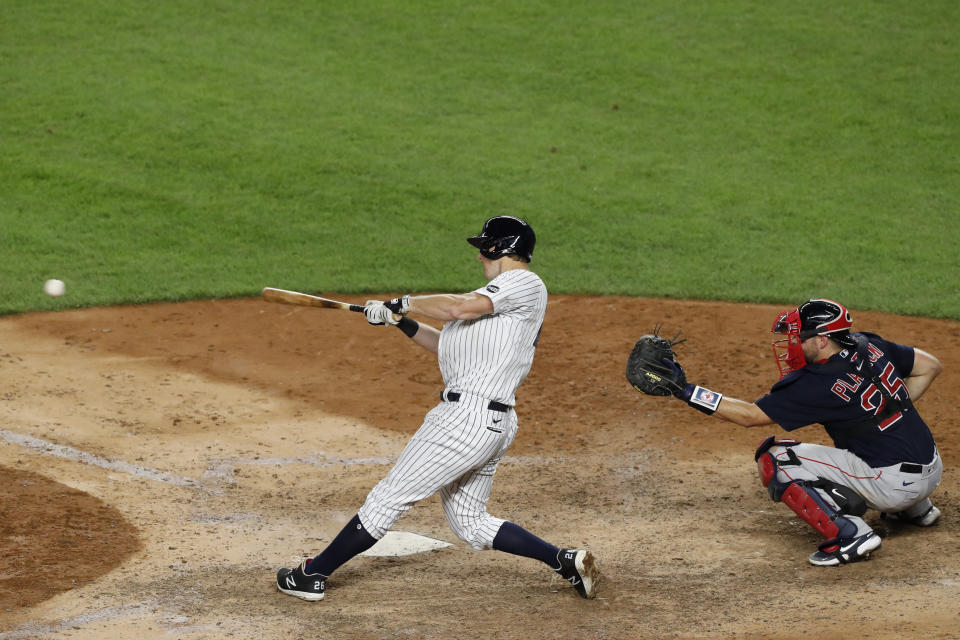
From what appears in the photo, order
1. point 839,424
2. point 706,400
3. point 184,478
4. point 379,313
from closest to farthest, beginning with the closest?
1. point 379,313
2. point 706,400
3. point 839,424
4. point 184,478

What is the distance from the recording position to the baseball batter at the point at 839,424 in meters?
5.28

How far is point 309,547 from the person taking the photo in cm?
581

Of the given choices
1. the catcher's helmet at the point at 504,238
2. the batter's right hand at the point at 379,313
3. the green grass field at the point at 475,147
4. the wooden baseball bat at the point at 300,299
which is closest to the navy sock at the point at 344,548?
the batter's right hand at the point at 379,313

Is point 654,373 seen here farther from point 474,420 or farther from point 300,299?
point 300,299

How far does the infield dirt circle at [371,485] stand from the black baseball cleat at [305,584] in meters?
0.05

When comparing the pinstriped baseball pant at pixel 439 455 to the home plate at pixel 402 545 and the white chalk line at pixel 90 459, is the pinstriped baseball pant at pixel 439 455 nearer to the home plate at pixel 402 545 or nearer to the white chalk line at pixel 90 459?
the home plate at pixel 402 545

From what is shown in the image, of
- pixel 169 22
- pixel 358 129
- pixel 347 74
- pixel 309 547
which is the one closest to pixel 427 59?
pixel 347 74

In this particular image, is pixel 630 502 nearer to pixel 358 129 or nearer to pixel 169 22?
pixel 358 129

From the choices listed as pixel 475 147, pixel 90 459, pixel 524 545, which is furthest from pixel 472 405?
pixel 475 147

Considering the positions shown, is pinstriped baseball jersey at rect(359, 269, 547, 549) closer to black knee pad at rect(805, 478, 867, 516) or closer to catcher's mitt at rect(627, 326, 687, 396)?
catcher's mitt at rect(627, 326, 687, 396)

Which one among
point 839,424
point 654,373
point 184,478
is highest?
point 654,373

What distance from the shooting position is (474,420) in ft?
16.2

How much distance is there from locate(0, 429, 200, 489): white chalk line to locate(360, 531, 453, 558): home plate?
52.5 inches

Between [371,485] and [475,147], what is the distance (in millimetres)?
8214
